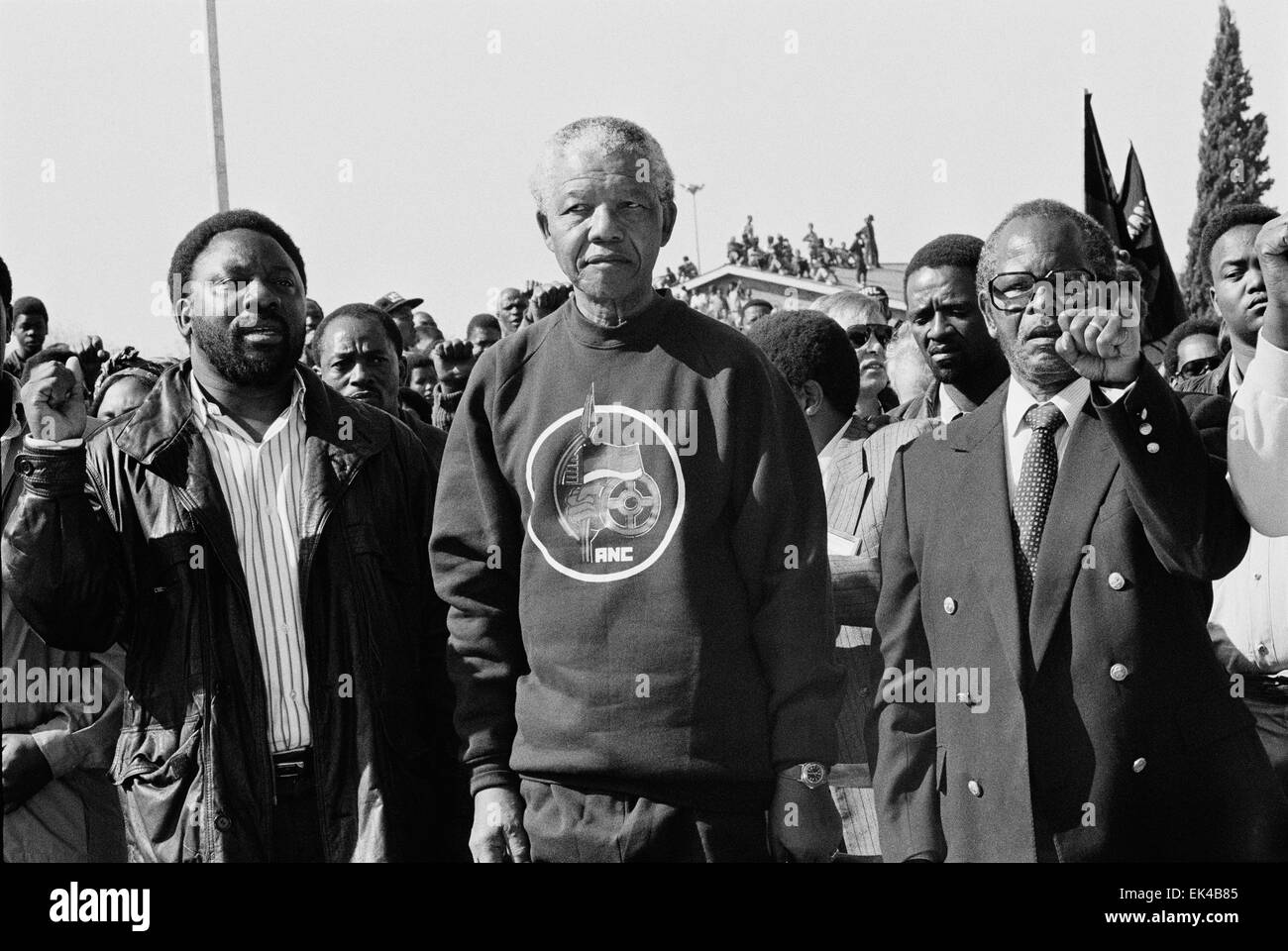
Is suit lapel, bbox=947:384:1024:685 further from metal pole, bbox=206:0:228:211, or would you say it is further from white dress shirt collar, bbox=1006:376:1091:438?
metal pole, bbox=206:0:228:211

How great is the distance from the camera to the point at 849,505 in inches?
172

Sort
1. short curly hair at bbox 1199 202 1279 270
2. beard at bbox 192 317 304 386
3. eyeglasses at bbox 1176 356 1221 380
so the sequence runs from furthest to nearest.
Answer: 1. eyeglasses at bbox 1176 356 1221 380
2. short curly hair at bbox 1199 202 1279 270
3. beard at bbox 192 317 304 386

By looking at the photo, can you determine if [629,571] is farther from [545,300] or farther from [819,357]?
[545,300]

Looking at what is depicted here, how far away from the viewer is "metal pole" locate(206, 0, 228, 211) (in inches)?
185

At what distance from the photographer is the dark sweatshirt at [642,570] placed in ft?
10.6

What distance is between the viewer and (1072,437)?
3.38 m

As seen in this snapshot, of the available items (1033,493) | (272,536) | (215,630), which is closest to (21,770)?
(215,630)

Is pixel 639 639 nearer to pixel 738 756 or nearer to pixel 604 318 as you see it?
pixel 738 756

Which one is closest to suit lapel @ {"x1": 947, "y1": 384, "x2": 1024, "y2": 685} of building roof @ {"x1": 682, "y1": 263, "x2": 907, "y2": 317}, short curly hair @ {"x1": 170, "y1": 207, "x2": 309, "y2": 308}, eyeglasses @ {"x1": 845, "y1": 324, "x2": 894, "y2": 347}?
short curly hair @ {"x1": 170, "y1": 207, "x2": 309, "y2": 308}

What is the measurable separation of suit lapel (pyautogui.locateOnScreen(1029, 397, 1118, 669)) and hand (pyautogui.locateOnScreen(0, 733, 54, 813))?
99.5 inches

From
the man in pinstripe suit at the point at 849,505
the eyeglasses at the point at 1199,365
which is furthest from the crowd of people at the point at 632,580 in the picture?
the eyeglasses at the point at 1199,365

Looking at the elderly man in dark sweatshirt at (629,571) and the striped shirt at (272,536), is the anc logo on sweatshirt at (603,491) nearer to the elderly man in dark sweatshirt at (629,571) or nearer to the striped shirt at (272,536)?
the elderly man in dark sweatshirt at (629,571)

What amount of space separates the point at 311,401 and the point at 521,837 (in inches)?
48.2
